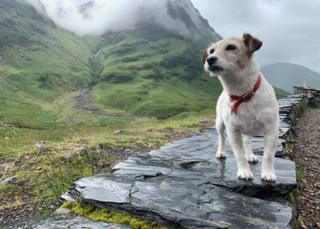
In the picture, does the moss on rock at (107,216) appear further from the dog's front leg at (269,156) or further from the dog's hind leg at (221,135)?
the dog's hind leg at (221,135)

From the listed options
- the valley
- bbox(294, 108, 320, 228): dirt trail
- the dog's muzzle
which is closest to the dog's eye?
the dog's muzzle

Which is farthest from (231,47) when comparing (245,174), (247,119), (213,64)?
(245,174)

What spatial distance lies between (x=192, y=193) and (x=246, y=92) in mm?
2050

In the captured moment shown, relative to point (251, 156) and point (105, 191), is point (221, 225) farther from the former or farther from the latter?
point (251, 156)

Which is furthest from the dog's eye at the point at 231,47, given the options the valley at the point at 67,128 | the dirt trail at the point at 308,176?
the valley at the point at 67,128

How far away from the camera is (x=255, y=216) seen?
623 centimetres

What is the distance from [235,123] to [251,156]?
201 centimetres

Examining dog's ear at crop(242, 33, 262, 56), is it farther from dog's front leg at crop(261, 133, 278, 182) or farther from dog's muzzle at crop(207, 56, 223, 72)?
dog's front leg at crop(261, 133, 278, 182)

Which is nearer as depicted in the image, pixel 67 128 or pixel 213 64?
pixel 213 64

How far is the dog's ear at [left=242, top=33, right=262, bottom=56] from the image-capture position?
7152mm

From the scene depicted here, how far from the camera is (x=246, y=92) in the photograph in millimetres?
7359

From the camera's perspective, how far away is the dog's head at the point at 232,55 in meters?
7.01

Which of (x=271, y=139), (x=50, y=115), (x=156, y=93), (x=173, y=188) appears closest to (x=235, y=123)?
(x=271, y=139)

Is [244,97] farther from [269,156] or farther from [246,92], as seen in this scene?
[269,156]
